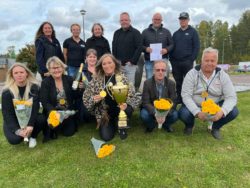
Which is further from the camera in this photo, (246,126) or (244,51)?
(244,51)

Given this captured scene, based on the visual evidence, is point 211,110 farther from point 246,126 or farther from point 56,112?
point 56,112

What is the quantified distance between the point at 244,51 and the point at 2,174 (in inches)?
3068

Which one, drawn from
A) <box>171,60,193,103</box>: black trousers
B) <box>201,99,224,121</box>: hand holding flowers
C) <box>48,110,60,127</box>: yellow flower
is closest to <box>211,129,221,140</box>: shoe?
<box>201,99,224,121</box>: hand holding flowers

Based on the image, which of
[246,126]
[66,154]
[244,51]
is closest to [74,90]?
[66,154]

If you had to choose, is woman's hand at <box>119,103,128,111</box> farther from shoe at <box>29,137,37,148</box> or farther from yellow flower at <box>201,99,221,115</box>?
shoe at <box>29,137,37,148</box>

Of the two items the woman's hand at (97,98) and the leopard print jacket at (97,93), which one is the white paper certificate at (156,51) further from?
the woman's hand at (97,98)

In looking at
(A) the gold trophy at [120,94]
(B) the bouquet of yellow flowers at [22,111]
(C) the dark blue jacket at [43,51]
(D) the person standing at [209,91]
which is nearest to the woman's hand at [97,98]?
(A) the gold trophy at [120,94]

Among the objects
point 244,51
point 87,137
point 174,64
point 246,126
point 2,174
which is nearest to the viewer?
point 2,174

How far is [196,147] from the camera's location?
5090 millimetres

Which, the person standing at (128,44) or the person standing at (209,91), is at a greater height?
the person standing at (128,44)

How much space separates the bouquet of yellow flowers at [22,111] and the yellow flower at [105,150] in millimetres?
1368

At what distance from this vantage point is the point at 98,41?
7.06 meters

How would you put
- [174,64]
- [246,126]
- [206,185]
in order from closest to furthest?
[206,185] < [246,126] < [174,64]

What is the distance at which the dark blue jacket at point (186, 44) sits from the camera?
7180 mm
